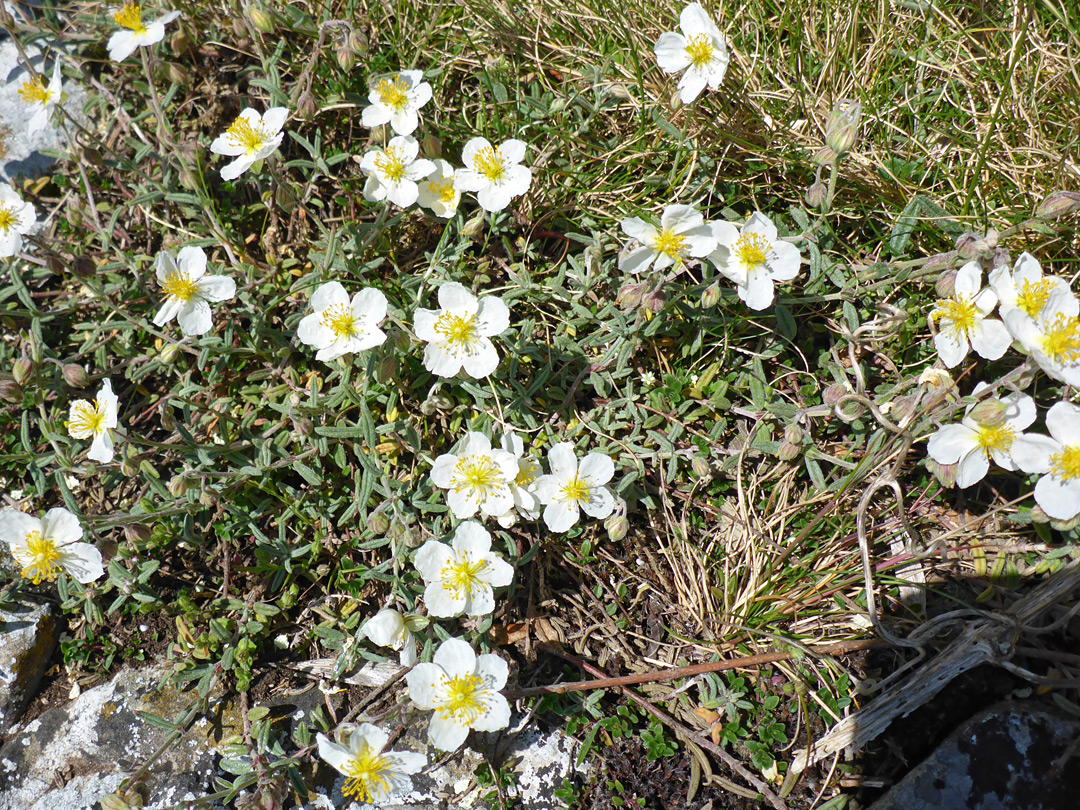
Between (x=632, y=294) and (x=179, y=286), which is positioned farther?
(x=179, y=286)

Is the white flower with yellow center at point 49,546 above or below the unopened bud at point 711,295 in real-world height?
below

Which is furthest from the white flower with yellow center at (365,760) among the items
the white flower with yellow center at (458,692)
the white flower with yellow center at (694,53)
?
the white flower with yellow center at (694,53)

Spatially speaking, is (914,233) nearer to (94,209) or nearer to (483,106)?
(483,106)

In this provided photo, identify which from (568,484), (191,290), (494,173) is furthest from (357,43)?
(568,484)

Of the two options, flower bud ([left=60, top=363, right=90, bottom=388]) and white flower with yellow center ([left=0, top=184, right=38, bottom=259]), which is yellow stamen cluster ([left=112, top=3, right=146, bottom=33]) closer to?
white flower with yellow center ([left=0, top=184, right=38, bottom=259])

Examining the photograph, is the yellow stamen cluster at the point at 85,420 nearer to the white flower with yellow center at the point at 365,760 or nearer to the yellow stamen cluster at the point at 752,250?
the white flower with yellow center at the point at 365,760

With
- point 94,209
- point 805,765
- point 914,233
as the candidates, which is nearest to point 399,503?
point 805,765

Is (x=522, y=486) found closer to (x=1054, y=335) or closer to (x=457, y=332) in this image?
(x=457, y=332)

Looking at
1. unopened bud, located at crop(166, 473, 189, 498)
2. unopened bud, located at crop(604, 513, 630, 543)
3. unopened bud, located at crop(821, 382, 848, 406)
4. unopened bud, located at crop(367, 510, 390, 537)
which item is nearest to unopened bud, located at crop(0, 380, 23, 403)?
unopened bud, located at crop(166, 473, 189, 498)
